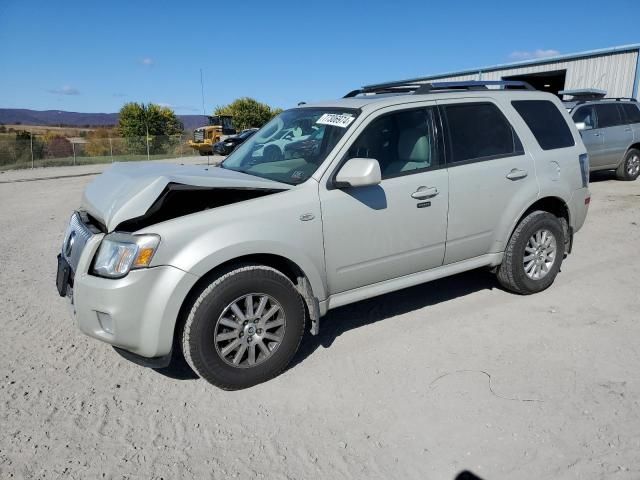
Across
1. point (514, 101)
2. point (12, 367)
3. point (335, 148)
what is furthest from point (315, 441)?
point (514, 101)

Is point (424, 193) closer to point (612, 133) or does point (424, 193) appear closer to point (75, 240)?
point (75, 240)

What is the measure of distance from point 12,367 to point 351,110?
3.19m

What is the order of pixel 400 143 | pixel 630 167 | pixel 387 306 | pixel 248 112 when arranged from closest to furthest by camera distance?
1. pixel 400 143
2. pixel 387 306
3. pixel 630 167
4. pixel 248 112

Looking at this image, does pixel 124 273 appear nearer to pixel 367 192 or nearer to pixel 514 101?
pixel 367 192

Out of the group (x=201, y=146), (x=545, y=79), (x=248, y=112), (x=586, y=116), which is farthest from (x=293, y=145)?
(x=248, y=112)

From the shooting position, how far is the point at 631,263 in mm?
5809

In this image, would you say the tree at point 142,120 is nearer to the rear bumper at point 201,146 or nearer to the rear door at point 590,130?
the rear bumper at point 201,146

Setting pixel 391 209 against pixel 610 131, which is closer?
pixel 391 209

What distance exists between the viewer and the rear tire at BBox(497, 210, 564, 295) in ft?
15.1

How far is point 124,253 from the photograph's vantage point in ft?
9.80

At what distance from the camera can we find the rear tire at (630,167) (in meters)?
12.2

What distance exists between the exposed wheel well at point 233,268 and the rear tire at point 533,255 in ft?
7.00

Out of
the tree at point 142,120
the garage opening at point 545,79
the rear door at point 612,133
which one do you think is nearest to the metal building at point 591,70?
the garage opening at point 545,79

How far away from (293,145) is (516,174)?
199 cm
